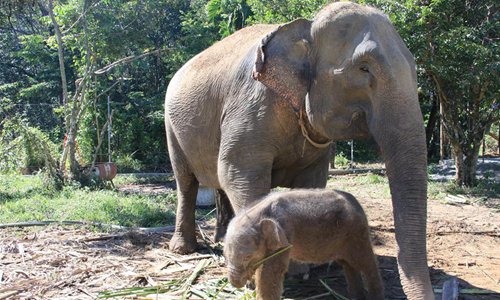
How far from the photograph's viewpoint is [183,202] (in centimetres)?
605

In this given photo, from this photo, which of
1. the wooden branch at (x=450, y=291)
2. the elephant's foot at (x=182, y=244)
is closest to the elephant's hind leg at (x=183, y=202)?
the elephant's foot at (x=182, y=244)

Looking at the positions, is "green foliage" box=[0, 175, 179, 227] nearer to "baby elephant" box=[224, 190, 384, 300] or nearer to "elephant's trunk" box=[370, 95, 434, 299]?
"baby elephant" box=[224, 190, 384, 300]

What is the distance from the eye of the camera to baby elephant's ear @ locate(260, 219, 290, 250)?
3369mm

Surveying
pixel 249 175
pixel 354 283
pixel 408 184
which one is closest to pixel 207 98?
pixel 249 175

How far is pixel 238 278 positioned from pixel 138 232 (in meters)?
3.45

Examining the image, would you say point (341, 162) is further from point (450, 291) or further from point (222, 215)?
point (450, 291)

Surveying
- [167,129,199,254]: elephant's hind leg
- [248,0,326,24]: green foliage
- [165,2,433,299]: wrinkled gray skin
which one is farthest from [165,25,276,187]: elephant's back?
[248,0,326,24]: green foliage

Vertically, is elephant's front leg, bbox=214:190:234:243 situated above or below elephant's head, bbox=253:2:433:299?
below

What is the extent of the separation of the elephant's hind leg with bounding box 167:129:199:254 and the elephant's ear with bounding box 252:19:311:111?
2097 mm

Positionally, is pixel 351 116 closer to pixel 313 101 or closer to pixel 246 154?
pixel 313 101

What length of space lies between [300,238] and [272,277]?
0.33 m

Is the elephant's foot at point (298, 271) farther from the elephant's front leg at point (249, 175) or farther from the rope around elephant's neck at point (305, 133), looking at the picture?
the rope around elephant's neck at point (305, 133)

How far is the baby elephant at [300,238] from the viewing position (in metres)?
3.38

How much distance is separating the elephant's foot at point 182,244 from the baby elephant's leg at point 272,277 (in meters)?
2.49
